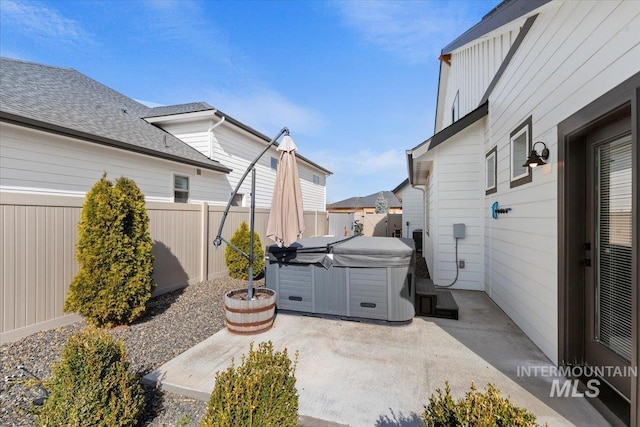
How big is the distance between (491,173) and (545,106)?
8.04 feet

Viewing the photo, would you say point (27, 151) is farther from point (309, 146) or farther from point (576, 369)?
point (309, 146)

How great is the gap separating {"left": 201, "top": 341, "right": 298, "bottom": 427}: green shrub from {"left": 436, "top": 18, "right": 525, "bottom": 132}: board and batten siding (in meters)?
5.17

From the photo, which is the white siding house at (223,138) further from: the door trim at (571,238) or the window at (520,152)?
the door trim at (571,238)

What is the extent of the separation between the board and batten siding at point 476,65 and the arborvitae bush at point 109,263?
5943mm

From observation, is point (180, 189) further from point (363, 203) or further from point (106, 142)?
point (363, 203)

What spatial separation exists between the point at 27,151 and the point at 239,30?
5567 mm

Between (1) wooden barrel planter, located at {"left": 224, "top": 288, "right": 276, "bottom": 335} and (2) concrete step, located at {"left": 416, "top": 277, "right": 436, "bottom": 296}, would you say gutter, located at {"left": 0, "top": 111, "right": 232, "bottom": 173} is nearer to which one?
(1) wooden barrel planter, located at {"left": 224, "top": 288, "right": 276, "bottom": 335}

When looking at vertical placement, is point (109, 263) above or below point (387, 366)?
above

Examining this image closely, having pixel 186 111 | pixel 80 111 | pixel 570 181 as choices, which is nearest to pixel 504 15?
pixel 570 181

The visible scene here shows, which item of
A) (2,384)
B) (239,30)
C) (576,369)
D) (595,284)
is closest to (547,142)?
(595,284)

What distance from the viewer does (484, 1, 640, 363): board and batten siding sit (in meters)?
2.17

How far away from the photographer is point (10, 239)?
3.40m

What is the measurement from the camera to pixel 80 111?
666 centimetres

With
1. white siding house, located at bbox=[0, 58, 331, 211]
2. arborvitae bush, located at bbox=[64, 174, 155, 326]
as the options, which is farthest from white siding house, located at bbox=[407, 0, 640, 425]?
white siding house, located at bbox=[0, 58, 331, 211]
